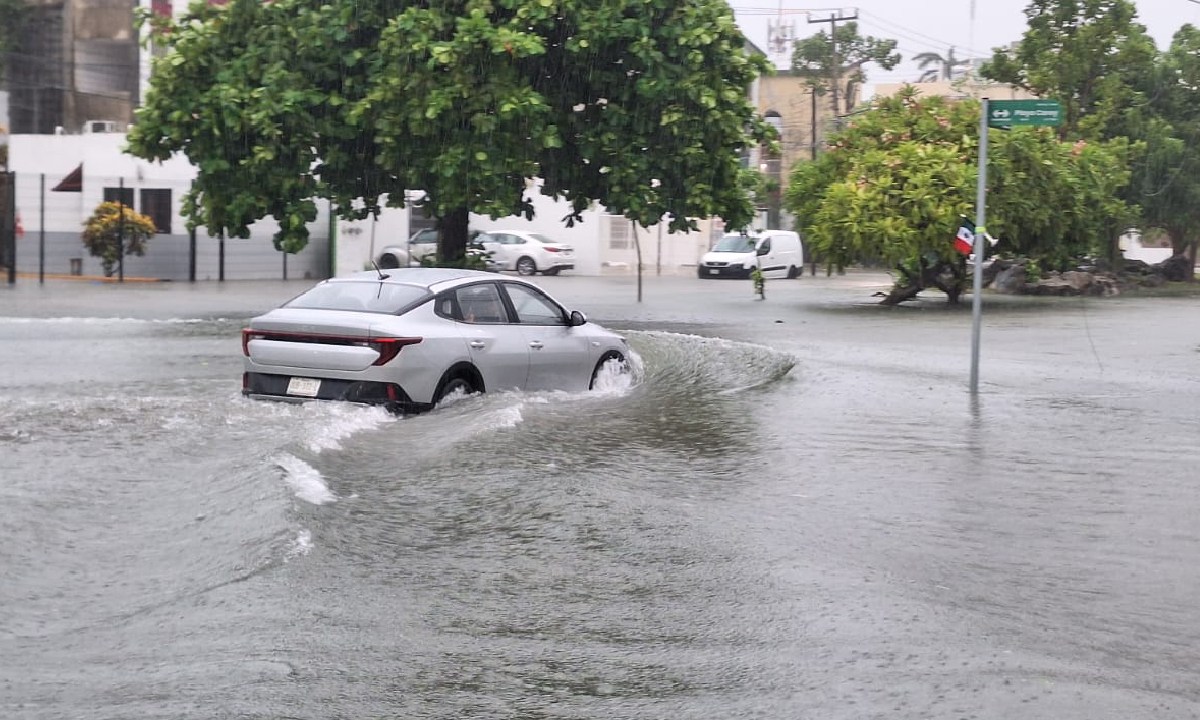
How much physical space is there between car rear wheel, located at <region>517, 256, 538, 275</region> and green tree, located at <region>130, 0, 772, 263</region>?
25.3 metres

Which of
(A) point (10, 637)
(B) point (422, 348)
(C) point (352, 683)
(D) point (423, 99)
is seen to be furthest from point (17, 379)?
(C) point (352, 683)

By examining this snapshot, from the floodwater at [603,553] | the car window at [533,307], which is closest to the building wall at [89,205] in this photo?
the floodwater at [603,553]

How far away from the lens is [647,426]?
42.7 ft

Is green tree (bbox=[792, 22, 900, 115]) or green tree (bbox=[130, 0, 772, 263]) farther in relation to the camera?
green tree (bbox=[792, 22, 900, 115])

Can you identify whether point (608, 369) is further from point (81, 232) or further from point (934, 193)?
point (81, 232)

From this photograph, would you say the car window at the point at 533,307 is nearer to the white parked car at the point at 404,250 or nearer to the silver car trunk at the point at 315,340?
the silver car trunk at the point at 315,340

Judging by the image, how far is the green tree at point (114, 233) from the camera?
125 ft

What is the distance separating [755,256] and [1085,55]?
12.0 metres

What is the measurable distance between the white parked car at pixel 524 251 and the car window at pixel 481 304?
3590 centimetres

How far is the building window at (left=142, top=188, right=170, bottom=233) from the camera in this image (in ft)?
132

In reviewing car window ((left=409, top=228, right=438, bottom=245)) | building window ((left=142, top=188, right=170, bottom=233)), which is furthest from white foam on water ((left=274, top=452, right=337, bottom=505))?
car window ((left=409, top=228, right=438, bottom=245))

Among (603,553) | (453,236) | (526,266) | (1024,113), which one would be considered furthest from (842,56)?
(603,553)

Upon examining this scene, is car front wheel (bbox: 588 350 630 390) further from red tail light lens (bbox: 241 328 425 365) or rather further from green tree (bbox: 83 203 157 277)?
green tree (bbox: 83 203 157 277)

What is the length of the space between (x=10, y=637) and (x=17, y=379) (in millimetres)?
10195
